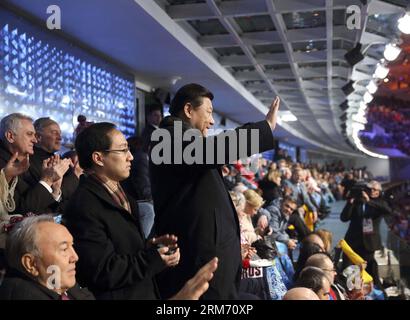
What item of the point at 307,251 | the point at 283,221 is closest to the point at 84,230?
the point at 307,251

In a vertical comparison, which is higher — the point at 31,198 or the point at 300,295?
the point at 31,198

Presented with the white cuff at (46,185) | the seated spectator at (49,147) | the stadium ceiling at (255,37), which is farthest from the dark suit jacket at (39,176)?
the stadium ceiling at (255,37)

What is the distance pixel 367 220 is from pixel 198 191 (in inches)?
148

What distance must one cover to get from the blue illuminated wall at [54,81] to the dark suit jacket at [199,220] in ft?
6.97

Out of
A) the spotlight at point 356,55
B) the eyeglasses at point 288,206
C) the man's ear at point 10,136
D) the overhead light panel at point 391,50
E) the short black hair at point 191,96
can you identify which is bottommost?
the eyeglasses at point 288,206

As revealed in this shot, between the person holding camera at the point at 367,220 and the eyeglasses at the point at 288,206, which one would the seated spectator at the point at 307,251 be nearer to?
the person holding camera at the point at 367,220

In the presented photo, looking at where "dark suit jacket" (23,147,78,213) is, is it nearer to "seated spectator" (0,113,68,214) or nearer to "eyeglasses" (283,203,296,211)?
"seated spectator" (0,113,68,214)

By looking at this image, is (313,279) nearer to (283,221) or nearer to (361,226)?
(283,221)

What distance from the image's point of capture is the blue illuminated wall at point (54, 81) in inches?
133

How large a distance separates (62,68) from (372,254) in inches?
143

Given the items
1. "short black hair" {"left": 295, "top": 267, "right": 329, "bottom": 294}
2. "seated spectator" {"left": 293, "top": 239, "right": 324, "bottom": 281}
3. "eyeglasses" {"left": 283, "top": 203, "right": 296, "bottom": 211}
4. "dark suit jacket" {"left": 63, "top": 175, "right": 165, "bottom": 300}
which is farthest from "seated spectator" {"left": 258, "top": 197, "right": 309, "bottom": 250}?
"dark suit jacket" {"left": 63, "top": 175, "right": 165, "bottom": 300}

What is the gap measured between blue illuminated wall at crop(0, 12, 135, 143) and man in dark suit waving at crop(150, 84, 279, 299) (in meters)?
2.08

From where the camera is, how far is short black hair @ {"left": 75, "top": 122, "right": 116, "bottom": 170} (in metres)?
1.59

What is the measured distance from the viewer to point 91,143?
1.59 metres
